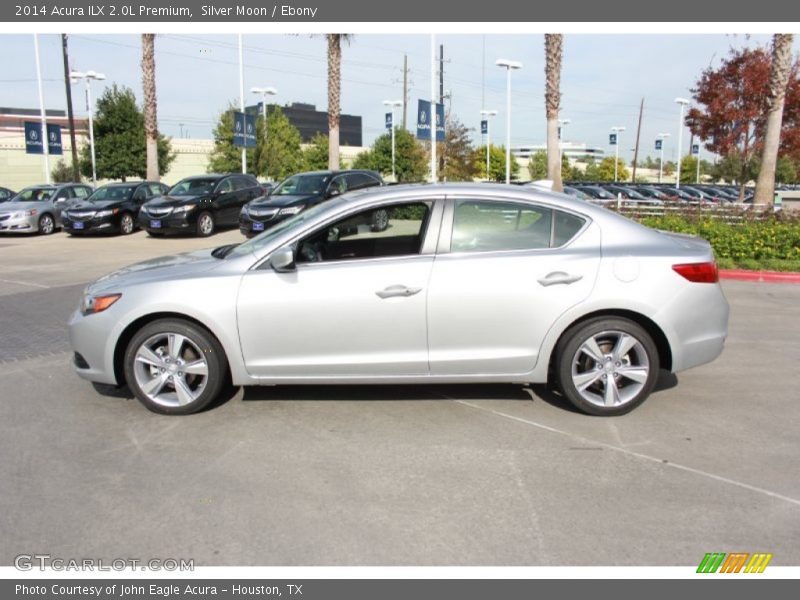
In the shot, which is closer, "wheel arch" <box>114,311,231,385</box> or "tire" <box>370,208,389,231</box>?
"wheel arch" <box>114,311,231,385</box>

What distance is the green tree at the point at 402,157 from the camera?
47094mm

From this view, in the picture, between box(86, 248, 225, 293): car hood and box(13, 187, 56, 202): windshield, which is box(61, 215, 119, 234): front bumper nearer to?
box(13, 187, 56, 202): windshield

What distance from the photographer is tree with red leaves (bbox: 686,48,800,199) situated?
94.5ft

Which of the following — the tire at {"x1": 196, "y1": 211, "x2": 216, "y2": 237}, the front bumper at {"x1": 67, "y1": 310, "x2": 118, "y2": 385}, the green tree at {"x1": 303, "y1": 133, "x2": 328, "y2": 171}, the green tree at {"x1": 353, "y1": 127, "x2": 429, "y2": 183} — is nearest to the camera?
the front bumper at {"x1": 67, "y1": 310, "x2": 118, "y2": 385}

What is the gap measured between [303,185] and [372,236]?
13.3 metres

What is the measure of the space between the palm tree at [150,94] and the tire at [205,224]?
927cm

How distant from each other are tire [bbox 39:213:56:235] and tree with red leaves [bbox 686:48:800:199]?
26.0 m

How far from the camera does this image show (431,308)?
4.83 meters

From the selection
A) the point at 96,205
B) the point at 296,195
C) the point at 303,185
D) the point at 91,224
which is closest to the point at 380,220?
the point at 296,195

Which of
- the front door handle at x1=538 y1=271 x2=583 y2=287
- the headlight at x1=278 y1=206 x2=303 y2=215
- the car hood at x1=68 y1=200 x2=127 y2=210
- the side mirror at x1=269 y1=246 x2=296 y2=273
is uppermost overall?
the side mirror at x1=269 y1=246 x2=296 y2=273

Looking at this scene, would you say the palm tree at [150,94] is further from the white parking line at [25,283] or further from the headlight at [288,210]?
the white parking line at [25,283]

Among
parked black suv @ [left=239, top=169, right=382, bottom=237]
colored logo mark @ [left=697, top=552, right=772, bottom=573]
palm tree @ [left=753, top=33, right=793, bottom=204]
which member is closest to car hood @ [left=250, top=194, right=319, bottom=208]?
parked black suv @ [left=239, top=169, right=382, bottom=237]

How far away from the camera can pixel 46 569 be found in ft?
10.6

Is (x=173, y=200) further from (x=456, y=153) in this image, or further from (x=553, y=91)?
(x=456, y=153)
